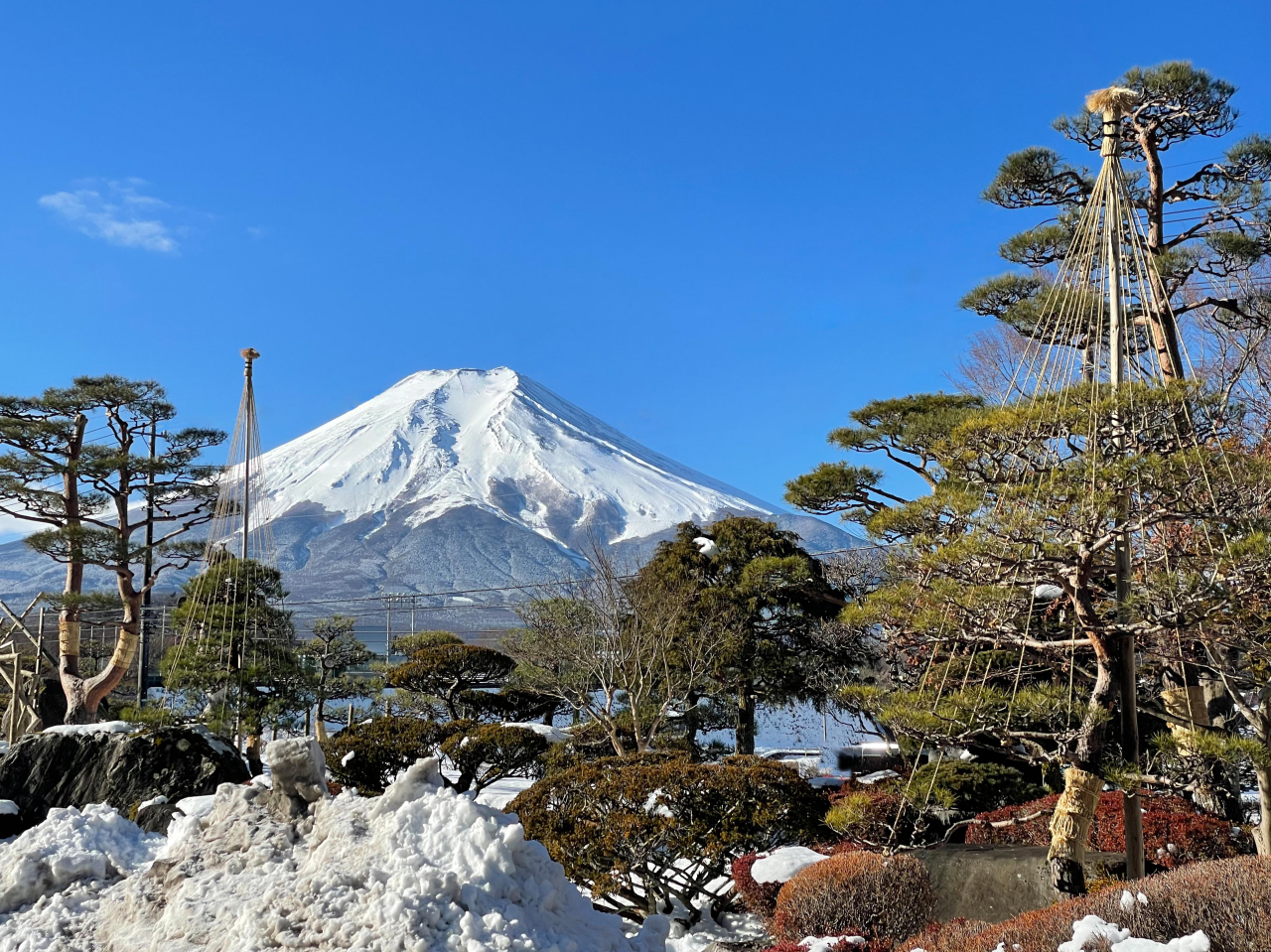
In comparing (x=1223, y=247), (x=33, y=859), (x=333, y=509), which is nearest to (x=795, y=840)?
(x=33, y=859)

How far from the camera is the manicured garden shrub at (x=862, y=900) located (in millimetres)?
4629

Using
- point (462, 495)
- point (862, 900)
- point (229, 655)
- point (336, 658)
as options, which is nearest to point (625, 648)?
point (229, 655)

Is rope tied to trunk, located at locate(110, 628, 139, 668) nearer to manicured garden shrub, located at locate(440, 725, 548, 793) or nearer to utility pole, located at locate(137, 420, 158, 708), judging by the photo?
utility pole, located at locate(137, 420, 158, 708)

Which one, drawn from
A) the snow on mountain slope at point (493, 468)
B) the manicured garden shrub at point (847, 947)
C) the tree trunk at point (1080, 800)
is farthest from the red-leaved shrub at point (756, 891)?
the snow on mountain slope at point (493, 468)

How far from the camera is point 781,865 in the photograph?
18.2ft

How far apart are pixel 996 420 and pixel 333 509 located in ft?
242

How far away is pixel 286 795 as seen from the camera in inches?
136

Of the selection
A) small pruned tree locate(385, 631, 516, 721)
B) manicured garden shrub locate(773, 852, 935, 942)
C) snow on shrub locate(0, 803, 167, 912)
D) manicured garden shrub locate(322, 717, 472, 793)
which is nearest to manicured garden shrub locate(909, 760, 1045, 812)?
manicured garden shrub locate(773, 852, 935, 942)

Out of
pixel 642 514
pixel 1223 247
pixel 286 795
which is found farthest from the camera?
pixel 642 514

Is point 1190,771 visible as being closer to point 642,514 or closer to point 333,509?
point 642,514

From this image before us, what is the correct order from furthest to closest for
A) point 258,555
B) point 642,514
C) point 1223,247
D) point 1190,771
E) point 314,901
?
point 642,514 → point 258,555 → point 1223,247 → point 1190,771 → point 314,901

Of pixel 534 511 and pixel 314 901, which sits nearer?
pixel 314 901

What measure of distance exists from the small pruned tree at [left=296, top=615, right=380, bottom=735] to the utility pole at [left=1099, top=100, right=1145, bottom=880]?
10748 mm

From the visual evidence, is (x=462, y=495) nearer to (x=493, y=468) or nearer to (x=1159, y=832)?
(x=493, y=468)
